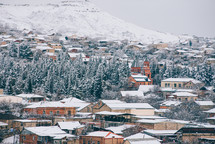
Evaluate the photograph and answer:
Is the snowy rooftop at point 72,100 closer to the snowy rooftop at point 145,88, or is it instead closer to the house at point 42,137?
the snowy rooftop at point 145,88

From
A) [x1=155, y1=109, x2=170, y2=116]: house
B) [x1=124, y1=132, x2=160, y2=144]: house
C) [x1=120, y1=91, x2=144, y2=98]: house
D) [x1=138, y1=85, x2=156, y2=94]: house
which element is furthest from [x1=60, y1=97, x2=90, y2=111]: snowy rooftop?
[x1=124, y1=132, x2=160, y2=144]: house

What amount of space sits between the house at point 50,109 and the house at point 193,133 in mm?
15517

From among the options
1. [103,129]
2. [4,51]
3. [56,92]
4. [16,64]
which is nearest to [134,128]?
[103,129]

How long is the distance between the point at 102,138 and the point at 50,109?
13993 millimetres

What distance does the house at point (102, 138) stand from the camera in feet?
179

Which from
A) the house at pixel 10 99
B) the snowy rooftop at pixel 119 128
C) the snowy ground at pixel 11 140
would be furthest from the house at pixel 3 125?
the snowy rooftop at pixel 119 128

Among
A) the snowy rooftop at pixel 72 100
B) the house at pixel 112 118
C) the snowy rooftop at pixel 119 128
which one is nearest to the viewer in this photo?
the snowy rooftop at pixel 119 128

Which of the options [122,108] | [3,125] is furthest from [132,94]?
[3,125]

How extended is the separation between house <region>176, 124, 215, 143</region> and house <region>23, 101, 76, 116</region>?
1552cm

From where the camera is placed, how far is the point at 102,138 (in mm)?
54500

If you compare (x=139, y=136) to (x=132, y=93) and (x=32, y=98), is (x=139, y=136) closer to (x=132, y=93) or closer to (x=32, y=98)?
(x=32, y=98)

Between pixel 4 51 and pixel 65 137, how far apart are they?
1915 inches

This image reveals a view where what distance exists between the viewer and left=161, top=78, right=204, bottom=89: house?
87812 millimetres

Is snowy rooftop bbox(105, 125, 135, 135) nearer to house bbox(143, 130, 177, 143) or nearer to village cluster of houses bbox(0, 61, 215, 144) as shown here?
village cluster of houses bbox(0, 61, 215, 144)
